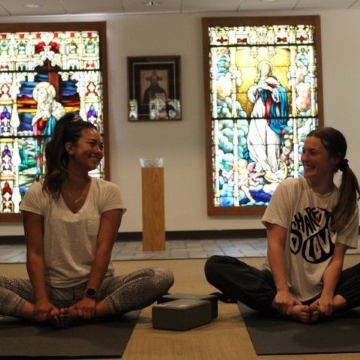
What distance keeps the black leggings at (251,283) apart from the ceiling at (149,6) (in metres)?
4.96

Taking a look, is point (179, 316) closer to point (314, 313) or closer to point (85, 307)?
point (85, 307)

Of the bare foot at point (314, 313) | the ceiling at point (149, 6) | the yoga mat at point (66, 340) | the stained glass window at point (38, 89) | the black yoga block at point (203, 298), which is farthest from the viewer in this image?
the stained glass window at point (38, 89)

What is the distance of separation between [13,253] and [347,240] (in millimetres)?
4500

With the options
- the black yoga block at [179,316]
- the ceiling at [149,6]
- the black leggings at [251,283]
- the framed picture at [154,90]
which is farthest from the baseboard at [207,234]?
the black yoga block at [179,316]

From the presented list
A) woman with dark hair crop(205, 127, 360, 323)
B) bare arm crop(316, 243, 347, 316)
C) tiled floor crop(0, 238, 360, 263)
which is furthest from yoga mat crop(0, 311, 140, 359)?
tiled floor crop(0, 238, 360, 263)

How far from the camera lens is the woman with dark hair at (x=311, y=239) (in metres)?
2.89

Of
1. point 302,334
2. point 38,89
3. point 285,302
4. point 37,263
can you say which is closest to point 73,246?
point 37,263

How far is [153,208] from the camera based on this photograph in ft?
22.0

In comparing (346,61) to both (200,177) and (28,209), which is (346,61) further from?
(28,209)

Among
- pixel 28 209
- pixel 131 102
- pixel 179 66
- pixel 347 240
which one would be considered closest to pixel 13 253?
pixel 131 102

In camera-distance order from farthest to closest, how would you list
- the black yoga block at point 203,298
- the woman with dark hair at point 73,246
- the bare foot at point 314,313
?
the black yoga block at point 203,298 → the woman with dark hair at point 73,246 → the bare foot at point 314,313

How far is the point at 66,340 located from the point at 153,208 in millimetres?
4186

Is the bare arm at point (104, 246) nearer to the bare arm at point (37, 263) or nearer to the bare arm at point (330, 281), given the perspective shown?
the bare arm at point (37, 263)

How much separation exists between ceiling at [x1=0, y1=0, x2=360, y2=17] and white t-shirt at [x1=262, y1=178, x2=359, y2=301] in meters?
4.93
